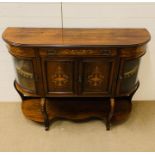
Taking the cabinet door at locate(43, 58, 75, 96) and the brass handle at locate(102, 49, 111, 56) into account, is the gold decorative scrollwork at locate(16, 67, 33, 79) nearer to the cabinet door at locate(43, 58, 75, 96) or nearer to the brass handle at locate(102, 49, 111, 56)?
the cabinet door at locate(43, 58, 75, 96)

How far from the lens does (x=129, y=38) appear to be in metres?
1.43

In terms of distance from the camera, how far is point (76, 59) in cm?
139

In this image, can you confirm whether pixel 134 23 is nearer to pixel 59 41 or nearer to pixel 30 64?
pixel 59 41

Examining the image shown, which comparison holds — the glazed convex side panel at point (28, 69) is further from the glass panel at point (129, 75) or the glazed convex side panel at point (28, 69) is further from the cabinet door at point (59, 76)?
the glass panel at point (129, 75)

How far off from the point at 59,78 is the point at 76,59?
22 cm

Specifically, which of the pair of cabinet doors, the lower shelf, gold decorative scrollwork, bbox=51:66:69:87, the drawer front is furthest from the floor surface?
the drawer front

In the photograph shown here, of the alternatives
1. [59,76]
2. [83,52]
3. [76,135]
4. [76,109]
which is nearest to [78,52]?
[83,52]

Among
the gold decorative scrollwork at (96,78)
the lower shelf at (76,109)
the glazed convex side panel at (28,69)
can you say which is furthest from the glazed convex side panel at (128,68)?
the glazed convex side panel at (28,69)

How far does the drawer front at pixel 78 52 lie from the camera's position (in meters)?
1.35

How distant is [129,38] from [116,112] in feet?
2.55

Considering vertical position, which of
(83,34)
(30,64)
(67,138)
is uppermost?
(83,34)

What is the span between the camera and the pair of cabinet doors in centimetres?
142

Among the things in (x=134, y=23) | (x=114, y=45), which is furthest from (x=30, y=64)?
(x=134, y=23)

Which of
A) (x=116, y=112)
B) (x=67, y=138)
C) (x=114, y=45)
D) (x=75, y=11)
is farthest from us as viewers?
(x=116, y=112)
